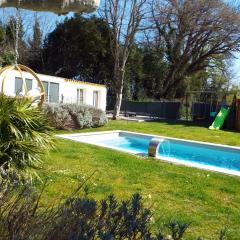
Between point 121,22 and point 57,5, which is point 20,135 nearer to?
point 57,5

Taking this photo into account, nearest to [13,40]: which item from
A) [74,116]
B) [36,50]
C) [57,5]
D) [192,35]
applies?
[36,50]

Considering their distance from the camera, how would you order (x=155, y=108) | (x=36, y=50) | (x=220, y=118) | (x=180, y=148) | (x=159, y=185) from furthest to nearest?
(x=36, y=50)
(x=155, y=108)
(x=220, y=118)
(x=180, y=148)
(x=159, y=185)

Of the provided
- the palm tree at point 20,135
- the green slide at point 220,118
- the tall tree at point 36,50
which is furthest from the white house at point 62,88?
the tall tree at point 36,50

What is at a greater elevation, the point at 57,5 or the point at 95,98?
the point at 57,5

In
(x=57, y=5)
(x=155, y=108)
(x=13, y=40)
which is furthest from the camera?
(x=13, y=40)

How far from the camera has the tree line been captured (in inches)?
1162

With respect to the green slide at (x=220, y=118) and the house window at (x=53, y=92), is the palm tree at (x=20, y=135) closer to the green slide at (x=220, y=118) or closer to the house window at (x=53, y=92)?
the house window at (x=53, y=92)

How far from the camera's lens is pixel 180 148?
1480 centimetres

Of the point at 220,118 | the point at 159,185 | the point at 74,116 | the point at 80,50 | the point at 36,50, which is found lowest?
the point at 159,185

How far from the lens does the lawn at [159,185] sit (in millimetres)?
5461

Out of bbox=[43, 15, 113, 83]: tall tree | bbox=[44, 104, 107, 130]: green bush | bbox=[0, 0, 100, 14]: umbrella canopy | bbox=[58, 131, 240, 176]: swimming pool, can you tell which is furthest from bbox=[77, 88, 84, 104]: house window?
bbox=[0, 0, 100, 14]: umbrella canopy

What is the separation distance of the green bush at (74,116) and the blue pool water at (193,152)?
1.94 metres

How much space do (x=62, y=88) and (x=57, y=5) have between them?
21.0 m

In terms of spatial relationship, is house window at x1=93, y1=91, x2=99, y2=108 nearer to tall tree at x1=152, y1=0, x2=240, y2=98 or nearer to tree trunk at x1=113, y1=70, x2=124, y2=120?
tree trunk at x1=113, y1=70, x2=124, y2=120
